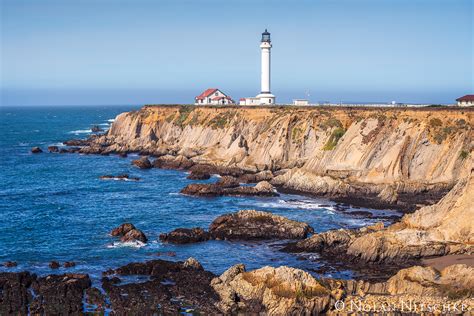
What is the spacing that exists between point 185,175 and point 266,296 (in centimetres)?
4425

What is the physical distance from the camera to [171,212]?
5353cm

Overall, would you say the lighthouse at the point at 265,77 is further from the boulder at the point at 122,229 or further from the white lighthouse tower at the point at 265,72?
the boulder at the point at 122,229

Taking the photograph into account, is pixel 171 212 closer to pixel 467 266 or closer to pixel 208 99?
pixel 467 266

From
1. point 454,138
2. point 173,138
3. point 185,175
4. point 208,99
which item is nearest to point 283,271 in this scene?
point 454,138

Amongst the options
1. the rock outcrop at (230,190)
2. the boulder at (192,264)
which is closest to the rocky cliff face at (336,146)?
the rock outcrop at (230,190)

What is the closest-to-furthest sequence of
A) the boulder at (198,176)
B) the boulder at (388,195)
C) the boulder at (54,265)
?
the boulder at (54,265) → the boulder at (388,195) → the boulder at (198,176)

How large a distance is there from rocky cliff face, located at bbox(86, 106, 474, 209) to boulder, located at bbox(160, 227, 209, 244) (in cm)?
1886

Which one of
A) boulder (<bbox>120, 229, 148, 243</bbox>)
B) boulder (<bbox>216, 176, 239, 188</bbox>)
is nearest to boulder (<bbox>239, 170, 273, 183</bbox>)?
boulder (<bbox>216, 176, 239, 188</bbox>)

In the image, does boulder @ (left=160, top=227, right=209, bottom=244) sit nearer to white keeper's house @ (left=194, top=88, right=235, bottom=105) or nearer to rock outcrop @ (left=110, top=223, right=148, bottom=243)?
rock outcrop @ (left=110, top=223, right=148, bottom=243)

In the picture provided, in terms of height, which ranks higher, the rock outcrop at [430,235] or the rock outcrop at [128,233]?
the rock outcrop at [430,235]

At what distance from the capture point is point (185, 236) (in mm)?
44344

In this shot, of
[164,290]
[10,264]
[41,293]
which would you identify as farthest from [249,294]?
[10,264]

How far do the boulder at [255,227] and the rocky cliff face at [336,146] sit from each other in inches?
532

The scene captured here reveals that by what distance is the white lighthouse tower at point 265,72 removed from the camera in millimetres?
100812
